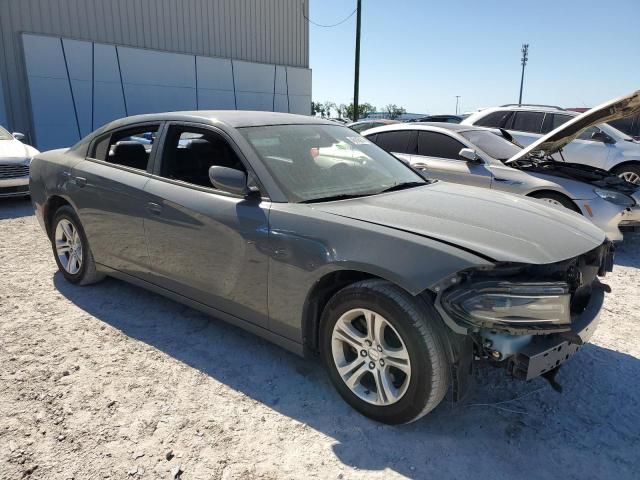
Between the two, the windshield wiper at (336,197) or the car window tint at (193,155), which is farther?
the car window tint at (193,155)

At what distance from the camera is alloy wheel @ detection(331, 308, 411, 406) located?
8.11 ft

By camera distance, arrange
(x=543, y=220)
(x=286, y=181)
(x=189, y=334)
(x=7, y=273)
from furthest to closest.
Result: 1. (x=7, y=273)
2. (x=189, y=334)
3. (x=286, y=181)
4. (x=543, y=220)

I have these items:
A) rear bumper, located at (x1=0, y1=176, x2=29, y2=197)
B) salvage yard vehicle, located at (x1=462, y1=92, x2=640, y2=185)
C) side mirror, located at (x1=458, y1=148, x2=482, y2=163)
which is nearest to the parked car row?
side mirror, located at (x1=458, y1=148, x2=482, y2=163)

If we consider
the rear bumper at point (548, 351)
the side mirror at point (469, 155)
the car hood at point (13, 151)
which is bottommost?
the rear bumper at point (548, 351)

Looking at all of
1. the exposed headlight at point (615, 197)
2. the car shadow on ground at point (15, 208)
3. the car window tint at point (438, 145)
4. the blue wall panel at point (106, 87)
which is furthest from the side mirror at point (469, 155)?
the blue wall panel at point (106, 87)

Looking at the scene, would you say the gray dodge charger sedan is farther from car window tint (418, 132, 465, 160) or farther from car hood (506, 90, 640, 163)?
car window tint (418, 132, 465, 160)

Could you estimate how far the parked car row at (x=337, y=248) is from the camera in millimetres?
2293

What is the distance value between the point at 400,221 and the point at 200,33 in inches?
740

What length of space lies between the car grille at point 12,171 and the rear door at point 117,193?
471 cm

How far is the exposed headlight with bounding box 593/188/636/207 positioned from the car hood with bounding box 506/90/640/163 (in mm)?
706

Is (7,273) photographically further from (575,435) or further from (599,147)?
(599,147)

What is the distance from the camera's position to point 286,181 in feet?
9.90

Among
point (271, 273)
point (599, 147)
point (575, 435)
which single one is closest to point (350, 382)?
point (271, 273)

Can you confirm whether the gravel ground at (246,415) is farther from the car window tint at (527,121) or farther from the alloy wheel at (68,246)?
the car window tint at (527,121)
